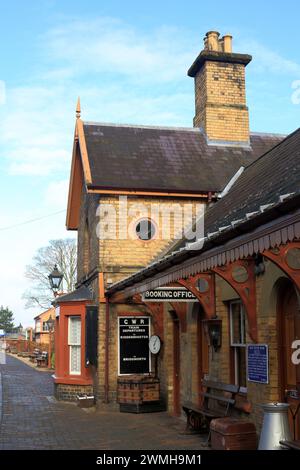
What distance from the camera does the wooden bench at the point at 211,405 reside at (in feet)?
31.9

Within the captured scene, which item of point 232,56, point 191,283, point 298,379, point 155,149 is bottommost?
point 298,379

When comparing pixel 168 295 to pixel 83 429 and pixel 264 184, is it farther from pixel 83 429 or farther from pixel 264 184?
pixel 83 429

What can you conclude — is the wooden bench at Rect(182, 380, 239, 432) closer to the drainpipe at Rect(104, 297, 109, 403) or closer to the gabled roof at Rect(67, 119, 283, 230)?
the drainpipe at Rect(104, 297, 109, 403)

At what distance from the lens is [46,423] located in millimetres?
12297

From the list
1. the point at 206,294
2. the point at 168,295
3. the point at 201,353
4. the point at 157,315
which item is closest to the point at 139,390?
the point at 157,315

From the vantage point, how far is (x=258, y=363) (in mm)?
8820

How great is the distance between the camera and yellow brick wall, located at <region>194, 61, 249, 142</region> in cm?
1819

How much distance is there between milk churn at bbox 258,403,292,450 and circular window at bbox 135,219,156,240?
9201 millimetres

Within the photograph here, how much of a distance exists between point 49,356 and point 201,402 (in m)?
21.8

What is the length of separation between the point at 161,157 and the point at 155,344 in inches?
220

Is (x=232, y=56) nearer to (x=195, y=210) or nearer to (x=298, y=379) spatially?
(x=195, y=210)

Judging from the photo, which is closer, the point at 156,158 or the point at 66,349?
the point at 66,349

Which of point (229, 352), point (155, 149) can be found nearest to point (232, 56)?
point (155, 149)
